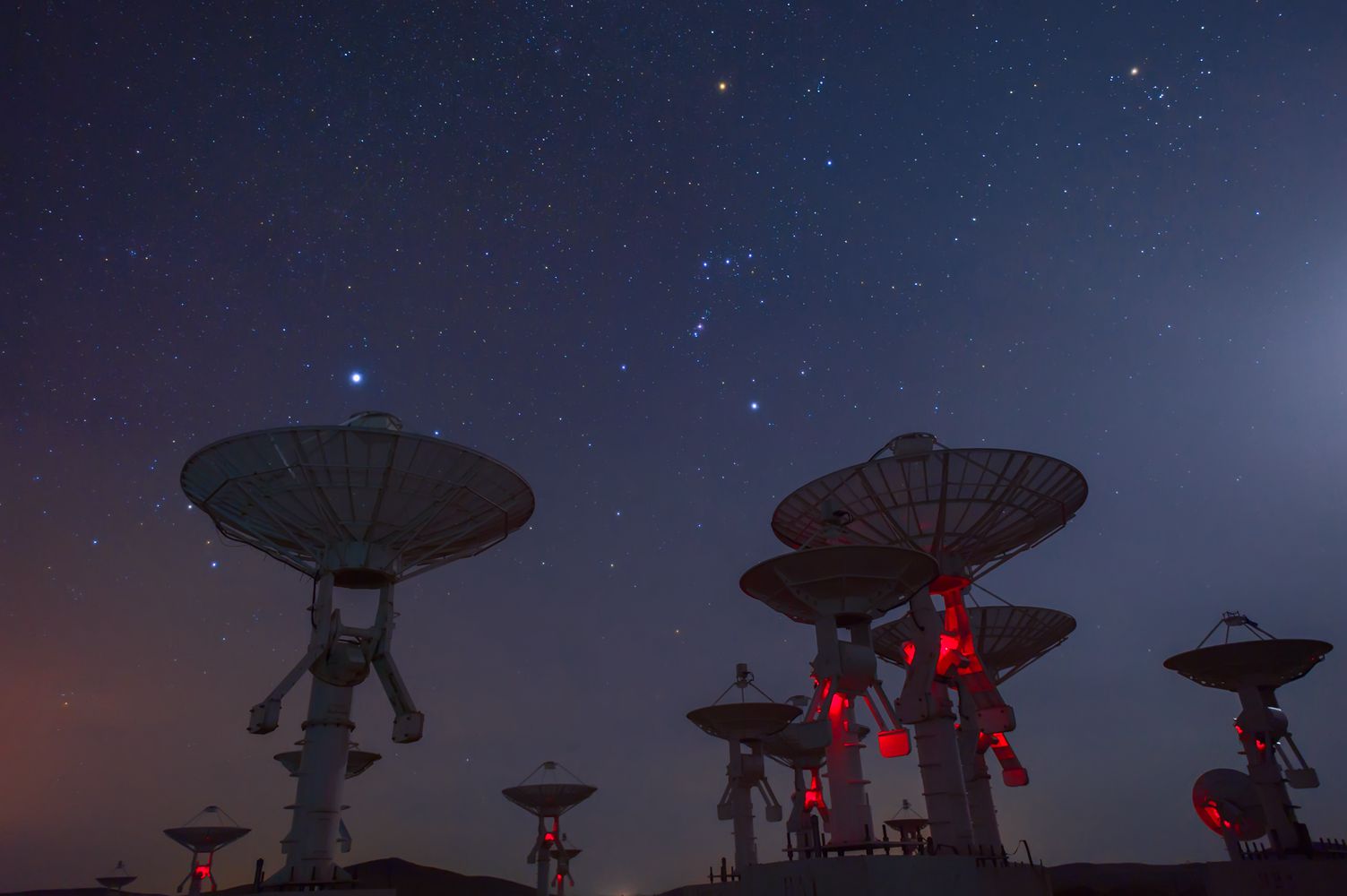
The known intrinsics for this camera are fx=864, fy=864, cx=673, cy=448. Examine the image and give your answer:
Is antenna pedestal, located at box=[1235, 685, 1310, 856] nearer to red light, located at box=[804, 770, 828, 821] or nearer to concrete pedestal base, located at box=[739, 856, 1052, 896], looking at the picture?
red light, located at box=[804, 770, 828, 821]

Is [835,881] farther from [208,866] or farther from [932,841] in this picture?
[208,866]

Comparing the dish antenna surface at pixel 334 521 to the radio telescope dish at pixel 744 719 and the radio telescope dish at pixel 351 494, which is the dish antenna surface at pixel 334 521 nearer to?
the radio telescope dish at pixel 351 494

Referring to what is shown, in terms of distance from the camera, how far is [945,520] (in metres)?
29.5

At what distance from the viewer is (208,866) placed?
163 ft

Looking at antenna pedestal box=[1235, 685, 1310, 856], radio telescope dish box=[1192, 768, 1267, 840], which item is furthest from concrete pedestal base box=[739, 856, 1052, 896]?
radio telescope dish box=[1192, 768, 1267, 840]

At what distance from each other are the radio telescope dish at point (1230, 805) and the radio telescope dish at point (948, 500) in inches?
701

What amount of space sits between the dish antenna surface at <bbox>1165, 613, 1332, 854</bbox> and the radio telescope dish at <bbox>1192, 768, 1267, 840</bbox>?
35.9 inches

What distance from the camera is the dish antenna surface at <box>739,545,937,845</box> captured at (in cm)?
2258

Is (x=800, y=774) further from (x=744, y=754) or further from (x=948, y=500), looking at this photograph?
(x=948, y=500)

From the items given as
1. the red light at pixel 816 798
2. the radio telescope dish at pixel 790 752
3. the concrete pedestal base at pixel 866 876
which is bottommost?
the concrete pedestal base at pixel 866 876

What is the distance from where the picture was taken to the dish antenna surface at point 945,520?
86.3 ft

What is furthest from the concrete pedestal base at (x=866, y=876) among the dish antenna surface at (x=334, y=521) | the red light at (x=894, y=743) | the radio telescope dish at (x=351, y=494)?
the radio telescope dish at (x=351, y=494)

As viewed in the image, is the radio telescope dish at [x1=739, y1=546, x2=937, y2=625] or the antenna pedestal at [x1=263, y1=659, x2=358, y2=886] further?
the antenna pedestal at [x1=263, y1=659, x2=358, y2=886]

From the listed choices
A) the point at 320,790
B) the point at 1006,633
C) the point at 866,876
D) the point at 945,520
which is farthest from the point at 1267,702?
the point at 320,790
